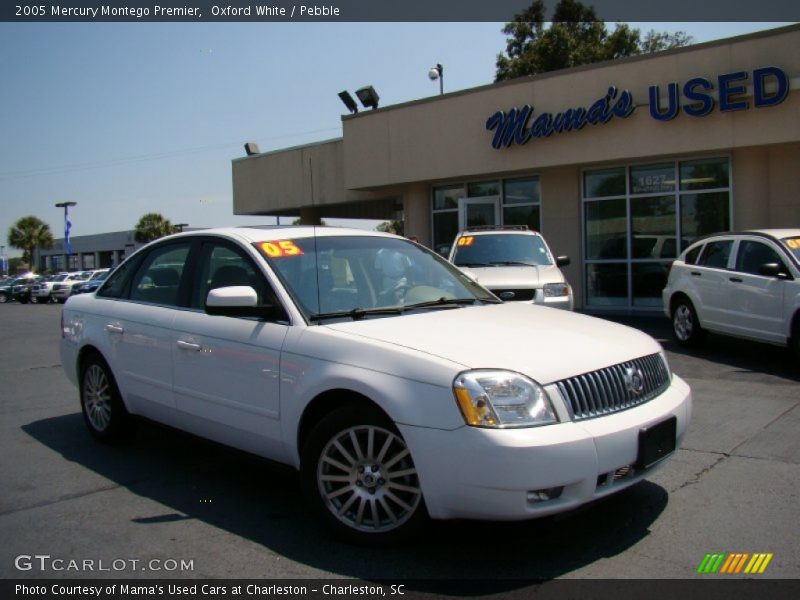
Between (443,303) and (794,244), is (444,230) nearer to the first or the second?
(794,244)

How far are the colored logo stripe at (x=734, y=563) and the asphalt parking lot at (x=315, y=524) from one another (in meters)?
0.04

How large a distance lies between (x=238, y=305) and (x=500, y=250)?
25.5 feet

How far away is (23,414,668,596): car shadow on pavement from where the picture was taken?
3414 mm

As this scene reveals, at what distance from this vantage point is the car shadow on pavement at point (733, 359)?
835cm

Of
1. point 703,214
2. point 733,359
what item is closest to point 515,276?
point 733,359

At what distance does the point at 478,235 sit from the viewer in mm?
11727

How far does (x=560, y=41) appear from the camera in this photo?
3216 centimetres

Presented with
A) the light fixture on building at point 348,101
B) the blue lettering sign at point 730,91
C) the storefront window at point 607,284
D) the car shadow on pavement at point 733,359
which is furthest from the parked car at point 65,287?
the car shadow on pavement at point 733,359

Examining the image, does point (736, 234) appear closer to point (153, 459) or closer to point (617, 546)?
point (617, 546)

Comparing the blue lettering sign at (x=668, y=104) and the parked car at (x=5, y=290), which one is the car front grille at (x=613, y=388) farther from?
the parked car at (x=5, y=290)

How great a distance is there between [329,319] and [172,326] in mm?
1349

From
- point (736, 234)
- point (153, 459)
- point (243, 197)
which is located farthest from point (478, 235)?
point (243, 197)

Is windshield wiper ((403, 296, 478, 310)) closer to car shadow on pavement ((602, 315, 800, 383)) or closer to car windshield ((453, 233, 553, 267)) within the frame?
car shadow on pavement ((602, 315, 800, 383))

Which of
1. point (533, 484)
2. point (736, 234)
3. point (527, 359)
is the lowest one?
point (533, 484)
